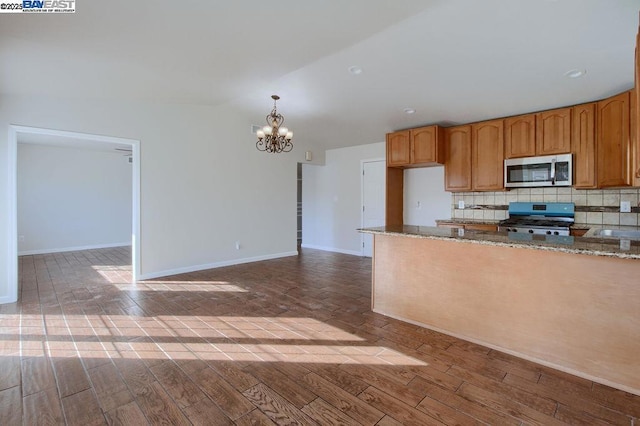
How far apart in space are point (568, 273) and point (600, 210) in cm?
260

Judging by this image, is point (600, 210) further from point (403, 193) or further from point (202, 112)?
point (202, 112)

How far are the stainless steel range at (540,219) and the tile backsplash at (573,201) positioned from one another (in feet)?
0.32

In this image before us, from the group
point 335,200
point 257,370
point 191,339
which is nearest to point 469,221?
point 335,200

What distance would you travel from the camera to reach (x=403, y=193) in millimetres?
5832

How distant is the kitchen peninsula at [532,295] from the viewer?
1.94m

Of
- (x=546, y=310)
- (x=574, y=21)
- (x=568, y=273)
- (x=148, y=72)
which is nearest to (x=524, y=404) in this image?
(x=546, y=310)

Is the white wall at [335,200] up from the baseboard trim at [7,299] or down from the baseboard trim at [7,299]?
up

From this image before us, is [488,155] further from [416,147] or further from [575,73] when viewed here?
[575,73]

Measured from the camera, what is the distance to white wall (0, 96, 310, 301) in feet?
12.2

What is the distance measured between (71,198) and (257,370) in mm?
7151

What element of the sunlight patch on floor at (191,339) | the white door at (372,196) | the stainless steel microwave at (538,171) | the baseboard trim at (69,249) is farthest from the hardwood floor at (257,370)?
the baseboard trim at (69,249)

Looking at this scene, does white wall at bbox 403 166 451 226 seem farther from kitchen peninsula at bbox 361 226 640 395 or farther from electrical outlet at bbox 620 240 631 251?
electrical outlet at bbox 620 240 631 251

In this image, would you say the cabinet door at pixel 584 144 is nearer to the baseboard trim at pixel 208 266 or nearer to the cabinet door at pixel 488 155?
the cabinet door at pixel 488 155

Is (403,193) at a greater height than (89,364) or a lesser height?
greater
